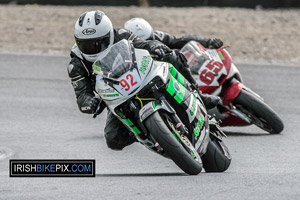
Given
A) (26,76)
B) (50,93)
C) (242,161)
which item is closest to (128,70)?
(242,161)

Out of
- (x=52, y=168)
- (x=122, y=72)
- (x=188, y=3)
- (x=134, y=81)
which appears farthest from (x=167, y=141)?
(x=188, y=3)

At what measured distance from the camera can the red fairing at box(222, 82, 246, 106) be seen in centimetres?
862

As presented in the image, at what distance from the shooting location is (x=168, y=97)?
6492 millimetres

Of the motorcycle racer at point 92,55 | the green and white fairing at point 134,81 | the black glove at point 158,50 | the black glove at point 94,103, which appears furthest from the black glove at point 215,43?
the black glove at point 94,103

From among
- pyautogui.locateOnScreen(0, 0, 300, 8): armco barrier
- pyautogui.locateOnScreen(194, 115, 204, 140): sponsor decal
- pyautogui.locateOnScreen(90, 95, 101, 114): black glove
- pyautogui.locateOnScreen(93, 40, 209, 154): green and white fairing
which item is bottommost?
pyautogui.locateOnScreen(0, 0, 300, 8): armco barrier

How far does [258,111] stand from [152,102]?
8.55 ft

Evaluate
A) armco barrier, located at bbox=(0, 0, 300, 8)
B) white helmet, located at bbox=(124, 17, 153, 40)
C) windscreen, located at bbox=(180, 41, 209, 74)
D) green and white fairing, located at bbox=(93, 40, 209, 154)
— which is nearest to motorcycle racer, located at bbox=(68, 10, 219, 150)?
green and white fairing, located at bbox=(93, 40, 209, 154)

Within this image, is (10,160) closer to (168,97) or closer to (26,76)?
(168,97)

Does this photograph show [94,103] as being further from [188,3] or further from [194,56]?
[188,3]

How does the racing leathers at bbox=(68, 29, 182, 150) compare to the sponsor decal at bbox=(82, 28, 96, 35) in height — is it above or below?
below

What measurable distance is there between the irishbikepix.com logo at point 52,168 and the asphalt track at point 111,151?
4.7 inches

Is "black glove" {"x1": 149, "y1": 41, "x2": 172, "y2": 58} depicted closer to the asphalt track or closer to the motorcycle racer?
the motorcycle racer

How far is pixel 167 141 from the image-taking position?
6031mm

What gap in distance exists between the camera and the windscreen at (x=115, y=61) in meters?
6.29
